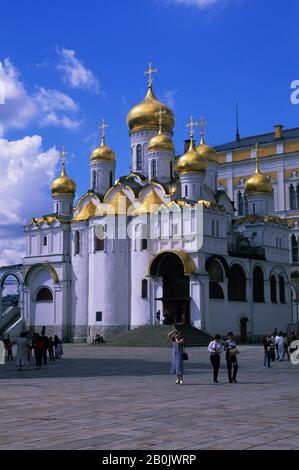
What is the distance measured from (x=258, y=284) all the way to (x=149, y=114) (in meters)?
15.2

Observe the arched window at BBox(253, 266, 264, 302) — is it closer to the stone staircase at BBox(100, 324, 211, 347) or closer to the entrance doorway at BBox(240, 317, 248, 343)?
the entrance doorway at BBox(240, 317, 248, 343)

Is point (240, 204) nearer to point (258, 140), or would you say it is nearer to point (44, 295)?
point (258, 140)

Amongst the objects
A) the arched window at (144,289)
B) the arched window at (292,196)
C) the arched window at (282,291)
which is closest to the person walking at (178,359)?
the arched window at (144,289)

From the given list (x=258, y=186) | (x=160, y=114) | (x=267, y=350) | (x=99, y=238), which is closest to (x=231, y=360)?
(x=267, y=350)

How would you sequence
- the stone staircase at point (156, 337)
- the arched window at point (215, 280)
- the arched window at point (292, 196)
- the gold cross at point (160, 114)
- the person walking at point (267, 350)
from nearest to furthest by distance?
the person walking at point (267, 350) → the stone staircase at point (156, 337) → the arched window at point (215, 280) → the gold cross at point (160, 114) → the arched window at point (292, 196)

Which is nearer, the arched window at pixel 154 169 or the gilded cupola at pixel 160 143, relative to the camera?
the gilded cupola at pixel 160 143

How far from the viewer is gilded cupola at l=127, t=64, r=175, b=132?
5150 cm

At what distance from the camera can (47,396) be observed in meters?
14.2

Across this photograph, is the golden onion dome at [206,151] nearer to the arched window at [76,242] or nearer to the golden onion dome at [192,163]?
Answer: the golden onion dome at [192,163]

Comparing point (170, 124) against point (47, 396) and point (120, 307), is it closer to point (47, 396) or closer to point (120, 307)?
point (120, 307)

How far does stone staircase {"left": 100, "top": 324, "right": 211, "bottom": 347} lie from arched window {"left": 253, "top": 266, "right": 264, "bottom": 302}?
26.2 ft

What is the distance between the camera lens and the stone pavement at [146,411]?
28.9 feet
